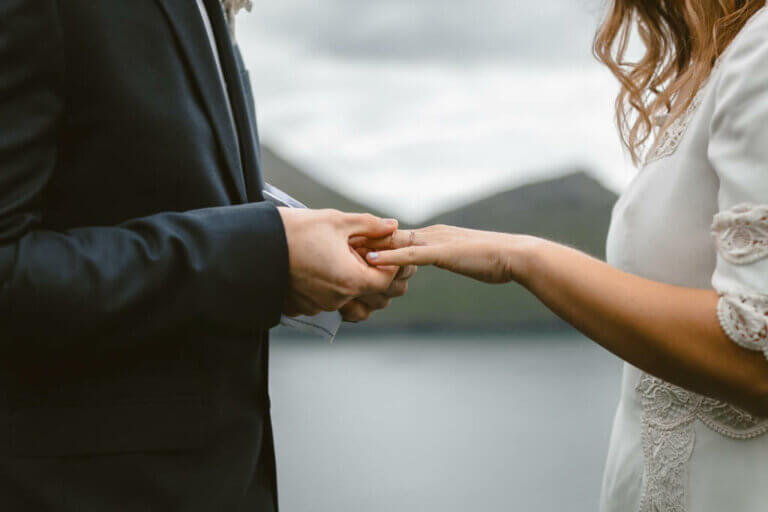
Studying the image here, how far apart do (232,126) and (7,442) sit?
421 mm

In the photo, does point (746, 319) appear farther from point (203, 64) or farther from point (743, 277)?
point (203, 64)

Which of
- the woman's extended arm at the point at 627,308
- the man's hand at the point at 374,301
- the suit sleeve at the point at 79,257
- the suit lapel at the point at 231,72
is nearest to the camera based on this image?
the suit sleeve at the point at 79,257

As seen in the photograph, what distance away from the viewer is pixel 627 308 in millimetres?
829

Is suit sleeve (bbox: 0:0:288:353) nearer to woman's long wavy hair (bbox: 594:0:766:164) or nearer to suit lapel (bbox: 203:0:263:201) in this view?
suit lapel (bbox: 203:0:263:201)

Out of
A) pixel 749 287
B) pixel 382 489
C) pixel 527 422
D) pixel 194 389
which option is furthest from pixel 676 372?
pixel 527 422

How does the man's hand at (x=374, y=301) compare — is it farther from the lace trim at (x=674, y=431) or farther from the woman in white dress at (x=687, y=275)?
the lace trim at (x=674, y=431)

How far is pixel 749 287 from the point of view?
767mm

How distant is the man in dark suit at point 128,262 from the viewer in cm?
71

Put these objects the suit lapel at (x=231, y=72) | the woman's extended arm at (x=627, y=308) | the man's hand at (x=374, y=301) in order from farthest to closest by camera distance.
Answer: the man's hand at (x=374, y=301), the suit lapel at (x=231, y=72), the woman's extended arm at (x=627, y=308)

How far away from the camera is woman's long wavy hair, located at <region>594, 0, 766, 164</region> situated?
3.11ft

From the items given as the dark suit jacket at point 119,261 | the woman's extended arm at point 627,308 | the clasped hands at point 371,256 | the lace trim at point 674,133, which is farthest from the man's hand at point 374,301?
the lace trim at point 674,133

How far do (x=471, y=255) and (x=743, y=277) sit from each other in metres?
0.32

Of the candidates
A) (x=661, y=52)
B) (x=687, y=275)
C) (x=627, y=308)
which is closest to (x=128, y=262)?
(x=627, y=308)

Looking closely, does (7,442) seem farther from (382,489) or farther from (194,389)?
(382,489)
